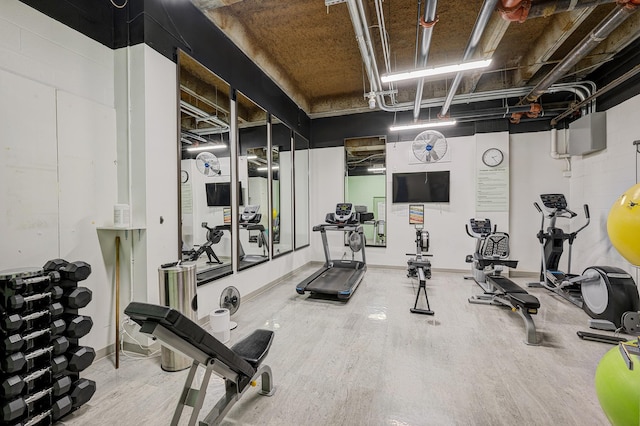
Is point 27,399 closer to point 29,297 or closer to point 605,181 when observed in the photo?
point 29,297

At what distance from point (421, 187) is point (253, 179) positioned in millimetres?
3792

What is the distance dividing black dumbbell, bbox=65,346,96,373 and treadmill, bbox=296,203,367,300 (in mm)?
2711

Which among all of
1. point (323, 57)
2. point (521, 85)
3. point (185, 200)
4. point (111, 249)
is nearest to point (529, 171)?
point (521, 85)

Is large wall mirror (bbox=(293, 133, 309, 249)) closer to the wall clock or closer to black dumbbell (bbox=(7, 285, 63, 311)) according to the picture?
the wall clock

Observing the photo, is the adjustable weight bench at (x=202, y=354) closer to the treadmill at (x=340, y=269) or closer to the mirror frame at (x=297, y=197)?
the treadmill at (x=340, y=269)

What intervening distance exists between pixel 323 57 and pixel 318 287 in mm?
4074

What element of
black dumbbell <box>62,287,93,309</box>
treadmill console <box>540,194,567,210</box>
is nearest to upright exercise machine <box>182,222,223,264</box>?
black dumbbell <box>62,287,93,309</box>

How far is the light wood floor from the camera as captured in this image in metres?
1.86

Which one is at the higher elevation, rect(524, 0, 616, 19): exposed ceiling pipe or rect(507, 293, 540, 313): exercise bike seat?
rect(524, 0, 616, 19): exposed ceiling pipe

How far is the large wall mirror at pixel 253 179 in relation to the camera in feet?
15.6

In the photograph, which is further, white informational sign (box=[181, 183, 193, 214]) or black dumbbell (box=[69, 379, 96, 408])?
A: white informational sign (box=[181, 183, 193, 214])

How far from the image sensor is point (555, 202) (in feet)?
15.1

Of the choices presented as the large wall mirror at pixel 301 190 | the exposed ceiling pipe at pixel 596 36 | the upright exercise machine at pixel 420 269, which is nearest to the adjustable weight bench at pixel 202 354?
the upright exercise machine at pixel 420 269

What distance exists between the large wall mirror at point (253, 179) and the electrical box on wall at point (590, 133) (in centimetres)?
555
